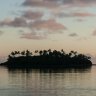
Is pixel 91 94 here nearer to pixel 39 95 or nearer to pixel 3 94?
pixel 39 95

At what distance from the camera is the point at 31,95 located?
85.8 meters

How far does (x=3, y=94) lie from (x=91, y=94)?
17954 millimetres

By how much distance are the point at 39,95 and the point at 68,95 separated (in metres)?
5.78

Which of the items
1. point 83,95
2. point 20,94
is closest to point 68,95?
point 83,95

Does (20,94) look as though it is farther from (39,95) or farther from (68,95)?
(68,95)

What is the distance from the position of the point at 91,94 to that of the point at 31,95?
12102 mm

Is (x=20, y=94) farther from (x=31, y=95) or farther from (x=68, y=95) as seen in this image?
(x=68, y=95)

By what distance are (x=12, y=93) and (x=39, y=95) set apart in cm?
722

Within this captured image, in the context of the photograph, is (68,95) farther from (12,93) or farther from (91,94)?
(12,93)

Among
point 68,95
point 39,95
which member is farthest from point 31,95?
point 68,95

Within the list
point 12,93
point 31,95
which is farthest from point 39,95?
point 12,93

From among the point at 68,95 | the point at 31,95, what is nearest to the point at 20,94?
the point at 31,95

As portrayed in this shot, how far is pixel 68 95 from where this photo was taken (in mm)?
84875

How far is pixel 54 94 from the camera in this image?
289 feet
